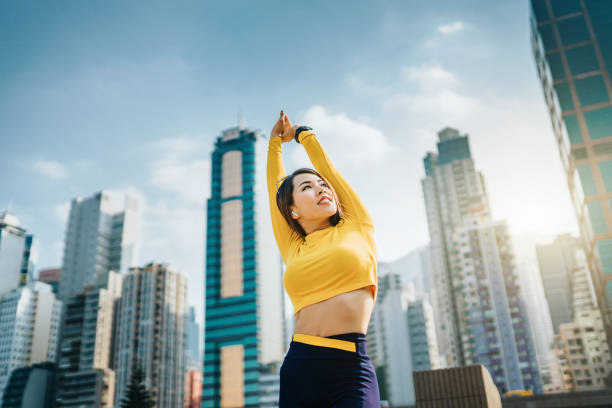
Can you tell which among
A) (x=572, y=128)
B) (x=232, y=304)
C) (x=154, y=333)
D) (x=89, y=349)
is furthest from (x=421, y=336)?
(x=89, y=349)

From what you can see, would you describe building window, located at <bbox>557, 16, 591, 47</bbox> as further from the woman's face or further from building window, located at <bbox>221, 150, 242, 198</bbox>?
the woman's face

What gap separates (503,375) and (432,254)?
34.2 m

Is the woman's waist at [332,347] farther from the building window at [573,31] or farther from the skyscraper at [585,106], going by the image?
the building window at [573,31]

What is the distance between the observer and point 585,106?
50.1m

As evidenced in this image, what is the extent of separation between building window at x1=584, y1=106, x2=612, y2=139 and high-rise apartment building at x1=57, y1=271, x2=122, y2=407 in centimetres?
8083

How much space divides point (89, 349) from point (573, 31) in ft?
300

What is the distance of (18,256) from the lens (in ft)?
376

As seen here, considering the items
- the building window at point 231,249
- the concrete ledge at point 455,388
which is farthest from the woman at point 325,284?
the building window at point 231,249

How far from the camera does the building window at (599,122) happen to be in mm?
48781

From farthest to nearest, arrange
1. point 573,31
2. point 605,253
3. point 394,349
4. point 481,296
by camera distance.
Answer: point 394,349
point 481,296
point 573,31
point 605,253

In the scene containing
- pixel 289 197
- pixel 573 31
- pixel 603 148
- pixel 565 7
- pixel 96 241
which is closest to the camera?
pixel 289 197

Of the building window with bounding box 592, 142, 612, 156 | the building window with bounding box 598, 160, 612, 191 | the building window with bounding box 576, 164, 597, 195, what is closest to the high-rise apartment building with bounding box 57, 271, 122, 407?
the building window with bounding box 576, 164, 597, 195

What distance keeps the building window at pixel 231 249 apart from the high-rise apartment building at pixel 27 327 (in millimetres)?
42653

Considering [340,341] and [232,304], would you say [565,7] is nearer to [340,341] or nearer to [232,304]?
[340,341]
